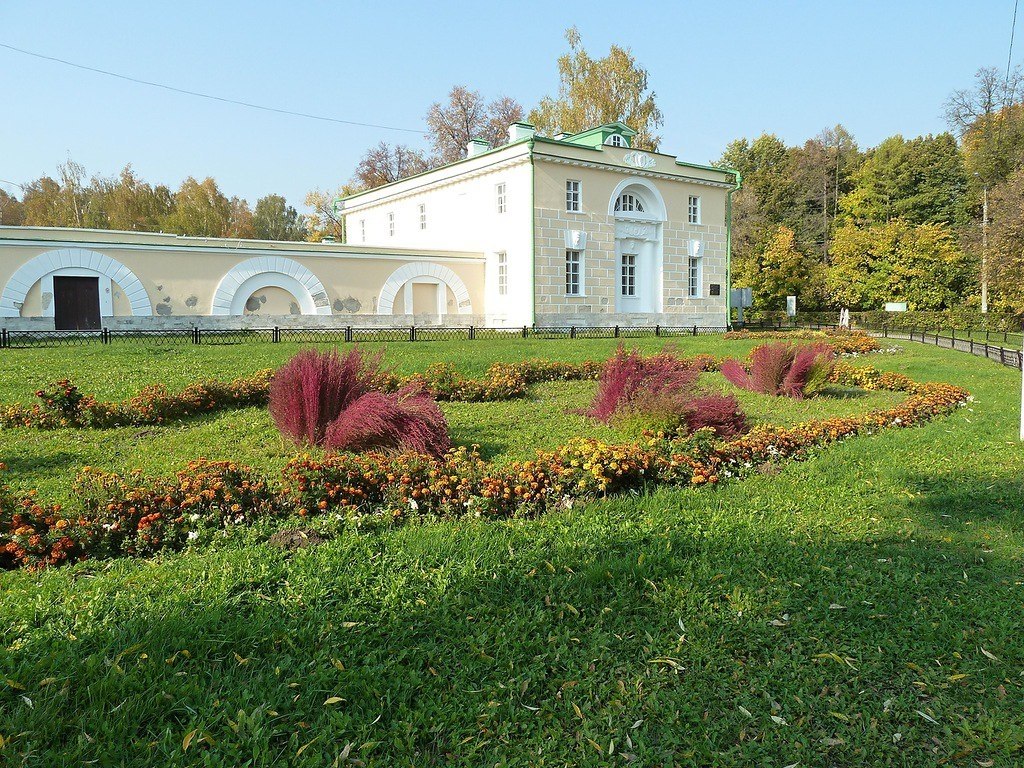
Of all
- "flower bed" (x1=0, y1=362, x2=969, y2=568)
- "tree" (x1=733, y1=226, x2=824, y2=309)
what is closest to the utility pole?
"tree" (x1=733, y1=226, x2=824, y2=309)

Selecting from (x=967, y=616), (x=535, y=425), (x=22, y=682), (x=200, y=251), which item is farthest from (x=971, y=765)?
(x=200, y=251)

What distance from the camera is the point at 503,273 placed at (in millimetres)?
28078

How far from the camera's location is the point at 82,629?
10.9ft

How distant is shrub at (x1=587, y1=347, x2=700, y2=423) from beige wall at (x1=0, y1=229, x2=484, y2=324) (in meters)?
17.4

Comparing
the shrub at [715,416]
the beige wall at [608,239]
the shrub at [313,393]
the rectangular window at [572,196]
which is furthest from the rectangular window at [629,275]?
the shrub at [313,393]

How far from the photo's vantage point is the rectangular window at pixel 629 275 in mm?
29766

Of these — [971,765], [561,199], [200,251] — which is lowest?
[971,765]

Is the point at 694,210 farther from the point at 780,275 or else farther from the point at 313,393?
the point at 313,393

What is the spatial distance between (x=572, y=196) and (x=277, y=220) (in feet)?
120

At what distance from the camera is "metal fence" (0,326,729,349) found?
54.2 ft

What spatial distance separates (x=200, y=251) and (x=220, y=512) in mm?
20164

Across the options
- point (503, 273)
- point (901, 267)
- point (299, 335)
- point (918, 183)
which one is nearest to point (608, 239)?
point (503, 273)

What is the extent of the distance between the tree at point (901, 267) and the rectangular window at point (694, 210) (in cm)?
1755

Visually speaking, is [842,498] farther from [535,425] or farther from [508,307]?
[508,307]
